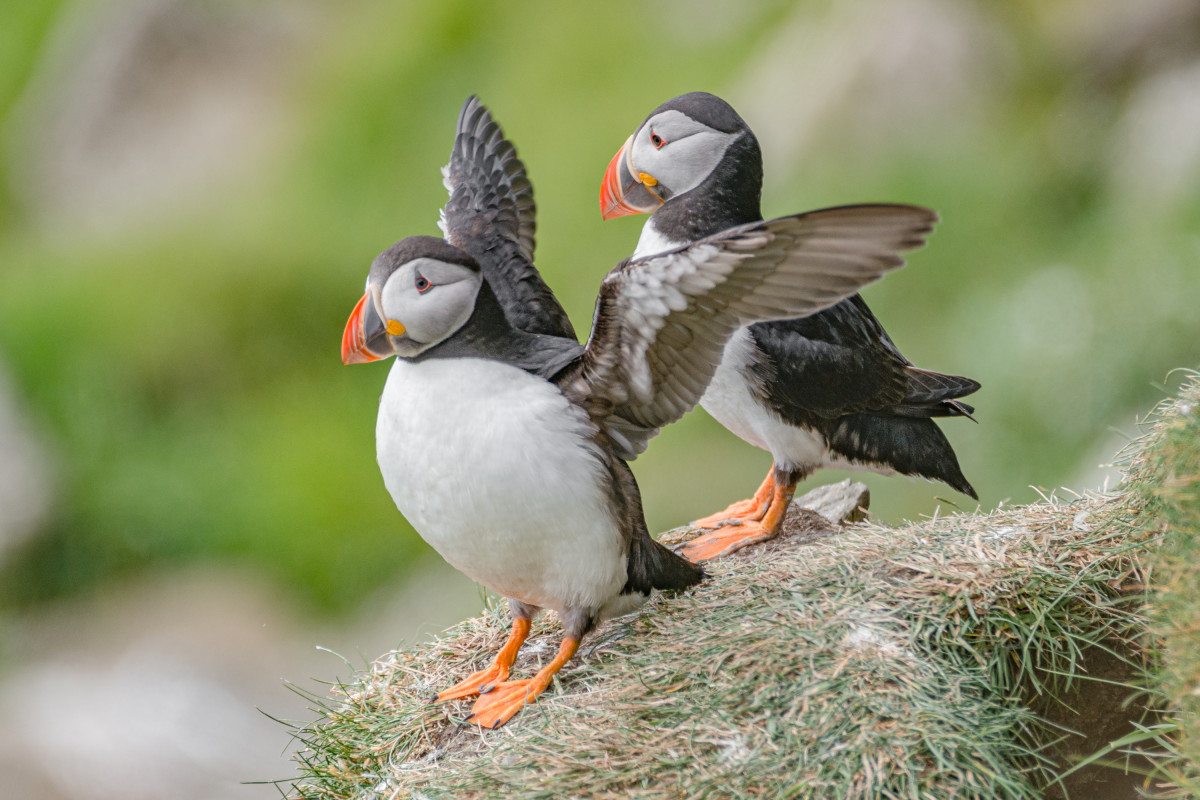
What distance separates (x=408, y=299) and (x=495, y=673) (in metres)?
1.25

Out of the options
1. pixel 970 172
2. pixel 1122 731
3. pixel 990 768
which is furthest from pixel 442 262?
pixel 970 172

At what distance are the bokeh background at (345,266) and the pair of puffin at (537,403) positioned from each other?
327 cm

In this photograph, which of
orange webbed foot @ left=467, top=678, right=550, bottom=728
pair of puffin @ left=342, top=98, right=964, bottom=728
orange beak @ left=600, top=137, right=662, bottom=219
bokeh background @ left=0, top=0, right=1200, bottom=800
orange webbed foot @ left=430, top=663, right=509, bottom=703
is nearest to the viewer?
pair of puffin @ left=342, top=98, right=964, bottom=728

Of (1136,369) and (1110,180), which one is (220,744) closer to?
(1136,369)

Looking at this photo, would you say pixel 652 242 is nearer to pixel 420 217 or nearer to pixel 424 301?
pixel 424 301

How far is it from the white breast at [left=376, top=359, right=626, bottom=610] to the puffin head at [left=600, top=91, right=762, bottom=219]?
45.3 inches

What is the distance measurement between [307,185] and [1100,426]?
29.4 feet

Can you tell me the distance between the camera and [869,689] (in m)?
2.95

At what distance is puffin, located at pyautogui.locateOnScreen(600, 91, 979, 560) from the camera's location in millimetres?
4082

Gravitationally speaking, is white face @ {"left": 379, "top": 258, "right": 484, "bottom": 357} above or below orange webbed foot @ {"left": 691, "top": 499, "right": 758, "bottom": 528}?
above

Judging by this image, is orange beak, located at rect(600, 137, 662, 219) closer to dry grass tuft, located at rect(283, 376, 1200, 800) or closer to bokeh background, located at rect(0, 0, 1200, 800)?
dry grass tuft, located at rect(283, 376, 1200, 800)

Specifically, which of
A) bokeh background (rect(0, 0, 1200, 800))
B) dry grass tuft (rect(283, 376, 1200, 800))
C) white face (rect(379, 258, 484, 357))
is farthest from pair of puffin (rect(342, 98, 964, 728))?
bokeh background (rect(0, 0, 1200, 800))

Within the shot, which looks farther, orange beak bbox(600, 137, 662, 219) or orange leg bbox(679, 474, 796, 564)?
orange leg bbox(679, 474, 796, 564)

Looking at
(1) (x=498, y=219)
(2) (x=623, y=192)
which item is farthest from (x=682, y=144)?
(1) (x=498, y=219)
